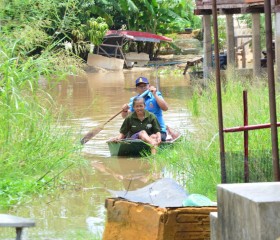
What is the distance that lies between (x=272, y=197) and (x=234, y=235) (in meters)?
0.46

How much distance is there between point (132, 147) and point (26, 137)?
2992 millimetres

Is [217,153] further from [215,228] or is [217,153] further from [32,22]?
[215,228]

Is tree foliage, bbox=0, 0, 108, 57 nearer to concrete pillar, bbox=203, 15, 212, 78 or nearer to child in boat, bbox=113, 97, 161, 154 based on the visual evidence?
child in boat, bbox=113, 97, 161, 154

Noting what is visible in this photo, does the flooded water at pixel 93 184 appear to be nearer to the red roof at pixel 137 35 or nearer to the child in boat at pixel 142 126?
the child in boat at pixel 142 126

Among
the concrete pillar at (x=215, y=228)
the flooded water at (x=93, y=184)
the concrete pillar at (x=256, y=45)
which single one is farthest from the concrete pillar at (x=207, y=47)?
the concrete pillar at (x=215, y=228)

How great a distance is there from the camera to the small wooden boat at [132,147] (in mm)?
12094

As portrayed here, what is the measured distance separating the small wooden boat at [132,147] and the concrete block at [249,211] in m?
7.43

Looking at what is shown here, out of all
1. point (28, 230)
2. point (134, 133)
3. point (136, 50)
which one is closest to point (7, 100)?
point (28, 230)

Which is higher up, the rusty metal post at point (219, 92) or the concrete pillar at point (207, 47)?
the rusty metal post at point (219, 92)

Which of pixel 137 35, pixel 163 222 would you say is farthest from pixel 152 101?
pixel 137 35

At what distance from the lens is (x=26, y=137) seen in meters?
9.48

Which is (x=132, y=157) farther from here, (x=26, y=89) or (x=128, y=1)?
(x=128, y=1)

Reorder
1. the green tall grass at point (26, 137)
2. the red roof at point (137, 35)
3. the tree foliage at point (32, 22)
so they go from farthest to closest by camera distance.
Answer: the red roof at point (137, 35) → the tree foliage at point (32, 22) → the green tall grass at point (26, 137)

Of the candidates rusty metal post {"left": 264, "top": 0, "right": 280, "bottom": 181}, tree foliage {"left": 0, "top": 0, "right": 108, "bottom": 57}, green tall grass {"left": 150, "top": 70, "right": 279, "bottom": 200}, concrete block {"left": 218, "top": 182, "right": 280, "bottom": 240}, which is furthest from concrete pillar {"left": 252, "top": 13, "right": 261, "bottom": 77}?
concrete block {"left": 218, "top": 182, "right": 280, "bottom": 240}
